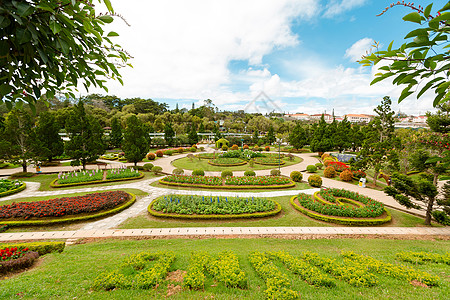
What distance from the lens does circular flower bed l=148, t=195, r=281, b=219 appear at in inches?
420

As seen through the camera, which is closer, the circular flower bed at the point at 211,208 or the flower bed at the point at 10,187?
the circular flower bed at the point at 211,208

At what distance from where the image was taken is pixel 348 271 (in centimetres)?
475

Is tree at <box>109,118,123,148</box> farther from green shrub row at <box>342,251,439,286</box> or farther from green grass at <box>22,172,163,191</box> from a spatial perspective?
green shrub row at <box>342,251,439,286</box>

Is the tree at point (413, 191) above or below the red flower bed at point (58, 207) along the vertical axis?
above

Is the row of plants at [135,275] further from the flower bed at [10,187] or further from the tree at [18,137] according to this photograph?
the tree at [18,137]

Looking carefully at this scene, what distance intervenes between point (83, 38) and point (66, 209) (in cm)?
1191

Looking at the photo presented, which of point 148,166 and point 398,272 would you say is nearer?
point 398,272

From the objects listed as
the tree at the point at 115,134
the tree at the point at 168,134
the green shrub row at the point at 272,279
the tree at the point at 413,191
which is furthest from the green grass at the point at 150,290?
the tree at the point at 168,134

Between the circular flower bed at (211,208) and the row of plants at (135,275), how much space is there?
5.31 m

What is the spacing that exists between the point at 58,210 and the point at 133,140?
12012 millimetres

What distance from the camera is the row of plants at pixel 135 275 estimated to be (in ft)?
13.5

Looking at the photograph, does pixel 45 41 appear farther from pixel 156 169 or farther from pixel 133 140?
pixel 133 140

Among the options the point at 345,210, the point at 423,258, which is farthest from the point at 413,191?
the point at 423,258

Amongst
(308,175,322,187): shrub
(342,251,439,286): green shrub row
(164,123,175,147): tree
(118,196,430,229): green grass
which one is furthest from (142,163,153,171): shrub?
(342,251,439,286): green shrub row
